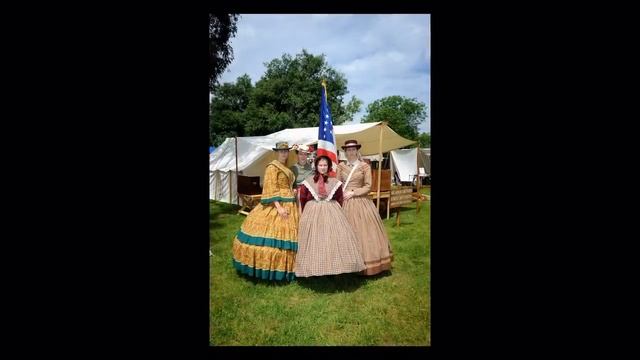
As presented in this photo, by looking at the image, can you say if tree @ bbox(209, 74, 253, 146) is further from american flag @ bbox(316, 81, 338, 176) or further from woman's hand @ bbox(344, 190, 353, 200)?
woman's hand @ bbox(344, 190, 353, 200)

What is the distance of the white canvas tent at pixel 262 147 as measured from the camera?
7.96 meters

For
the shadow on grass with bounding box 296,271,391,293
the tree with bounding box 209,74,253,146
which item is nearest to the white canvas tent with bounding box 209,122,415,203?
the tree with bounding box 209,74,253,146

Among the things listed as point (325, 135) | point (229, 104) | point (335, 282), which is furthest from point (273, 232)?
point (229, 104)

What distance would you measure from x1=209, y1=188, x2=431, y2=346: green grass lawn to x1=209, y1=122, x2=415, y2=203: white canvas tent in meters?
3.87

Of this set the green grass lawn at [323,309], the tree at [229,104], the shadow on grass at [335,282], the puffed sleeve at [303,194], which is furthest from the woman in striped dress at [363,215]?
the tree at [229,104]

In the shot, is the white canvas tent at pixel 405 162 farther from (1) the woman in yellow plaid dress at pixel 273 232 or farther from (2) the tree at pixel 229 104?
(1) the woman in yellow plaid dress at pixel 273 232

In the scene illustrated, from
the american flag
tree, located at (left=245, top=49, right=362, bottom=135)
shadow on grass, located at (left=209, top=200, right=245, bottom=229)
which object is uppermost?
tree, located at (left=245, top=49, right=362, bottom=135)

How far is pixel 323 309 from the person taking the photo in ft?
12.1

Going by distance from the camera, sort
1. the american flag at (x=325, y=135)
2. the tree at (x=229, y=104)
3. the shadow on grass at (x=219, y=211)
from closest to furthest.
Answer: the american flag at (x=325, y=135)
the tree at (x=229, y=104)
the shadow on grass at (x=219, y=211)

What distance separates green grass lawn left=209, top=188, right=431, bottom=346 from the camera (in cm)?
329

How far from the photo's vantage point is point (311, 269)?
3.87 meters

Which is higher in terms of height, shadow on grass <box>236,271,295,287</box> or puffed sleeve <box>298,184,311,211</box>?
puffed sleeve <box>298,184,311,211</box>

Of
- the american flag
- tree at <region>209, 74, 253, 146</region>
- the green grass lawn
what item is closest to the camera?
the green grass lawn

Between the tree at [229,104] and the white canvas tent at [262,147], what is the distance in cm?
58
